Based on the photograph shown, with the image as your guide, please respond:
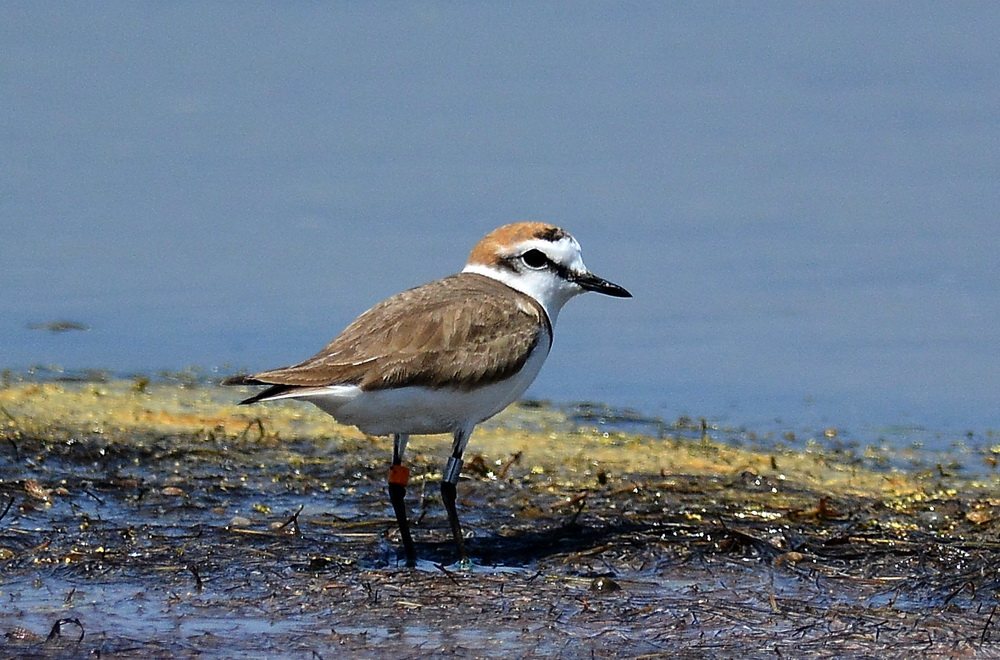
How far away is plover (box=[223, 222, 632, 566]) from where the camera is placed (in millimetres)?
6348

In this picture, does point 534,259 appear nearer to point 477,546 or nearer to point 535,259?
point 535,259

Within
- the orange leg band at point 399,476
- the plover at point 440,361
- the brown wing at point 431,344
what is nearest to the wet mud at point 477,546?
the orange leg band at point 399,476

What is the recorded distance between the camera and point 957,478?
28.2 feet

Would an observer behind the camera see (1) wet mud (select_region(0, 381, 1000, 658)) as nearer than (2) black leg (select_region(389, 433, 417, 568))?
Yes

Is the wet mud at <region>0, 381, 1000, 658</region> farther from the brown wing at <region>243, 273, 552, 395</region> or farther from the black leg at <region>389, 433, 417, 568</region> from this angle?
the brown wing at <region>243, 273, 552, 395</region>

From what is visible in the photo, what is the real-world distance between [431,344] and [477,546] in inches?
35.1

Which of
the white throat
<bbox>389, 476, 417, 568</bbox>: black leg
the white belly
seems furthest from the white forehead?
<bbox>389, 476, 417, 568</bbox>: black leg

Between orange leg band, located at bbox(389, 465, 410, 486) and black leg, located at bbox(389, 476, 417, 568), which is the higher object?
orange leg band, located at bbox(389, 465, 410, 486)

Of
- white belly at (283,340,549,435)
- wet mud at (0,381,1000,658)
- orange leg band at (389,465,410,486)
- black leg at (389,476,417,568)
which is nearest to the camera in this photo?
wet mud at (0,381,1000,658)

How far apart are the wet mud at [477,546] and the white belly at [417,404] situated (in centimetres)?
53

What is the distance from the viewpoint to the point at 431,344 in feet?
21.4

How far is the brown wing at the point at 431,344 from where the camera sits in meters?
6.34

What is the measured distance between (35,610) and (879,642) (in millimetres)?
2726

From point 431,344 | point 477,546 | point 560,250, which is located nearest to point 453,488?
point 477,546
